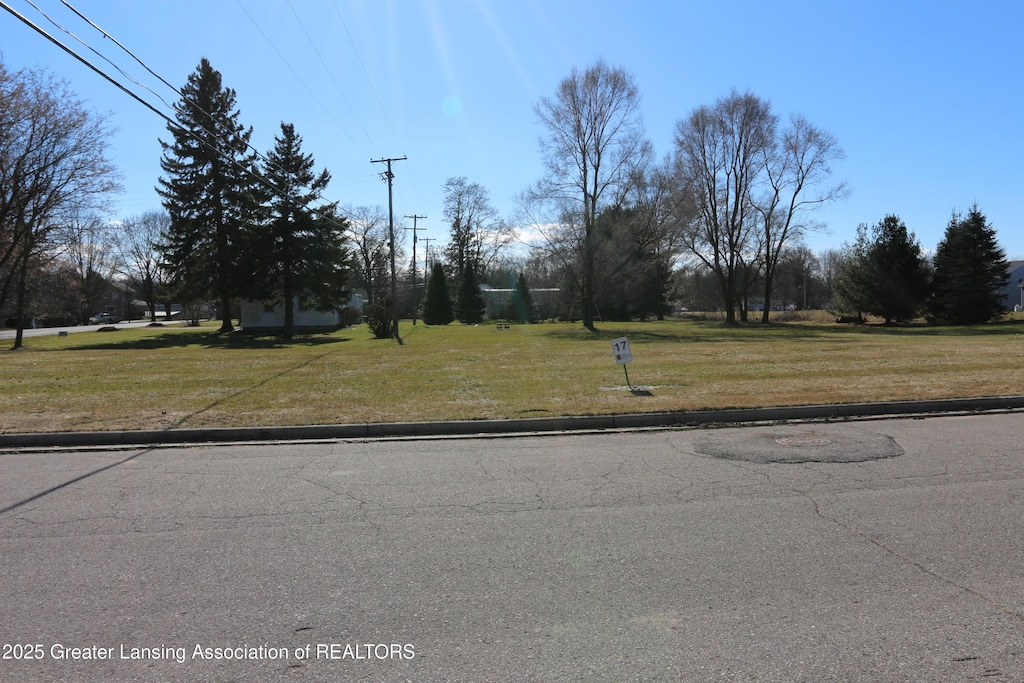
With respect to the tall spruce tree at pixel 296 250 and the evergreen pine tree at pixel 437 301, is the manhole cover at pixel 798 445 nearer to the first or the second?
the tall spruce tree at pixel 296 250

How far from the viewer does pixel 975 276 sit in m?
47.5

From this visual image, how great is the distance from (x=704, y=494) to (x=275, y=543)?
379 cm

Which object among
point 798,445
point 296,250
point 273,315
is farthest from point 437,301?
point 798,445

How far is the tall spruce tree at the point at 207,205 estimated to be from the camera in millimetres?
43344

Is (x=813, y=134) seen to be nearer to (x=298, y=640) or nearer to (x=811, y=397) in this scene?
(x=811, y=397)

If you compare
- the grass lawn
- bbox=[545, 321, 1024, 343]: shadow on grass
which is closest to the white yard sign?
the grass lawn

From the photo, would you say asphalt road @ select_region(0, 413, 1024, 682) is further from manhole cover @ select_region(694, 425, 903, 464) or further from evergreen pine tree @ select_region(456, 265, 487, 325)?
evergreen pine tree @ select_region(456, 265, 487, 325)

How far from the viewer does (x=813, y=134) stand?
177ft

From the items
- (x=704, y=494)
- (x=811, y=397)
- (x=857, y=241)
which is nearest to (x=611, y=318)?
(x=857, y=241)

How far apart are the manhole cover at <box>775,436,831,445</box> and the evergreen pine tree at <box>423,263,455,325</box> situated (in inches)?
2593

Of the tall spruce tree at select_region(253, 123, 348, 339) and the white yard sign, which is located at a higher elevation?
the tall spruce tree at select_region(253, 123, 348, 339)

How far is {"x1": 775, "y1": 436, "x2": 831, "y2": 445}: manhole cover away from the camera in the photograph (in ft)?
28.8

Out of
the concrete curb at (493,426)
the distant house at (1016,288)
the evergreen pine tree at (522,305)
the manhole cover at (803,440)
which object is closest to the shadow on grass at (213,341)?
the concrete curb at (493,426)

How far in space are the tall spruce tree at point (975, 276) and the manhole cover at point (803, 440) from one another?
47.6m
